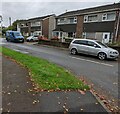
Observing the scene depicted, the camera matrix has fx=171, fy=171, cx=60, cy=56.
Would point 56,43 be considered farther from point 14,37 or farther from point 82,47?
point 14,37

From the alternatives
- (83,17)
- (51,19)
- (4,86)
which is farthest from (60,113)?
(51,19)

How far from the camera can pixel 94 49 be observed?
16031 millimetres

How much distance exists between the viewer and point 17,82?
596cm

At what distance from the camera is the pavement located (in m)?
4.23

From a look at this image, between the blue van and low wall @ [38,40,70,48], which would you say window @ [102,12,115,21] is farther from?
the blue van

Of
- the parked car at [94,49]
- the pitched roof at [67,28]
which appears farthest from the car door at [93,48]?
the pitched roof at [67,28]

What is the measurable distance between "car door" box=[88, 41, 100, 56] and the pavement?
10668 mm

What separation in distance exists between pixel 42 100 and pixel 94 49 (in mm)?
12102

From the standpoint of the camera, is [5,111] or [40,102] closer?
[5,111]

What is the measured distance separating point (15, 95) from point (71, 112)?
1.73m

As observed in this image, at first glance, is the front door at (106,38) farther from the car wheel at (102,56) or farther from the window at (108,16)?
the car wheel at (102,56)

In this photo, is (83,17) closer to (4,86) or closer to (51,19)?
(51,19)

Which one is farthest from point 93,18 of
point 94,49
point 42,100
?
point 42,100

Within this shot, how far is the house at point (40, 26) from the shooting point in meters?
44.3
